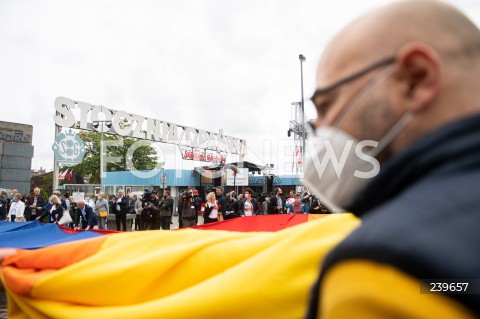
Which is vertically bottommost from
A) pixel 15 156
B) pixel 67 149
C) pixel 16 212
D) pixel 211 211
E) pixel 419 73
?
pixel 16 212

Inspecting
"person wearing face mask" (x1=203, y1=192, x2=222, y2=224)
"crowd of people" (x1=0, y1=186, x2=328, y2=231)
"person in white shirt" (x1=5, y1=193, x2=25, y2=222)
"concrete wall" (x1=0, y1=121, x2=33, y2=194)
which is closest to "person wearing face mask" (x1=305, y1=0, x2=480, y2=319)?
"person wearing face mask" (x1=203, y1=192, x2=222, y2=224)

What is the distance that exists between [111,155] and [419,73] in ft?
183

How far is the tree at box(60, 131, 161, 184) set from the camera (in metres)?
50.9

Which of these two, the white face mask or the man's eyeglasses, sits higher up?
the man's eyeglasses

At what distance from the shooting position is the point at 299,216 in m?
7.50

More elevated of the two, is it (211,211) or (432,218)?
(432,218)

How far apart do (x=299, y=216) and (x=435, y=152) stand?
703 centimetres

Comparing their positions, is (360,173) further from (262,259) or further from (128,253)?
(128,253)

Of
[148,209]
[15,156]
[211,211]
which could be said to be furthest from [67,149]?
[211,211]

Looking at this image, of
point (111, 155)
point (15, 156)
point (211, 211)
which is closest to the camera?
point (211, 211)

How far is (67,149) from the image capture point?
19.3m

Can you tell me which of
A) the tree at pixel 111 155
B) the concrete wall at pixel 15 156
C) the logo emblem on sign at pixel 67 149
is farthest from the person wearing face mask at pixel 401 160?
the tree at pixel 111 155

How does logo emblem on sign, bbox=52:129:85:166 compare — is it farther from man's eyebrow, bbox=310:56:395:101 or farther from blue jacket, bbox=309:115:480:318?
blue jacket, bbox=309:115:480:318

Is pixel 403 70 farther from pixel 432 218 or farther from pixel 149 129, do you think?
pixel 149 129
